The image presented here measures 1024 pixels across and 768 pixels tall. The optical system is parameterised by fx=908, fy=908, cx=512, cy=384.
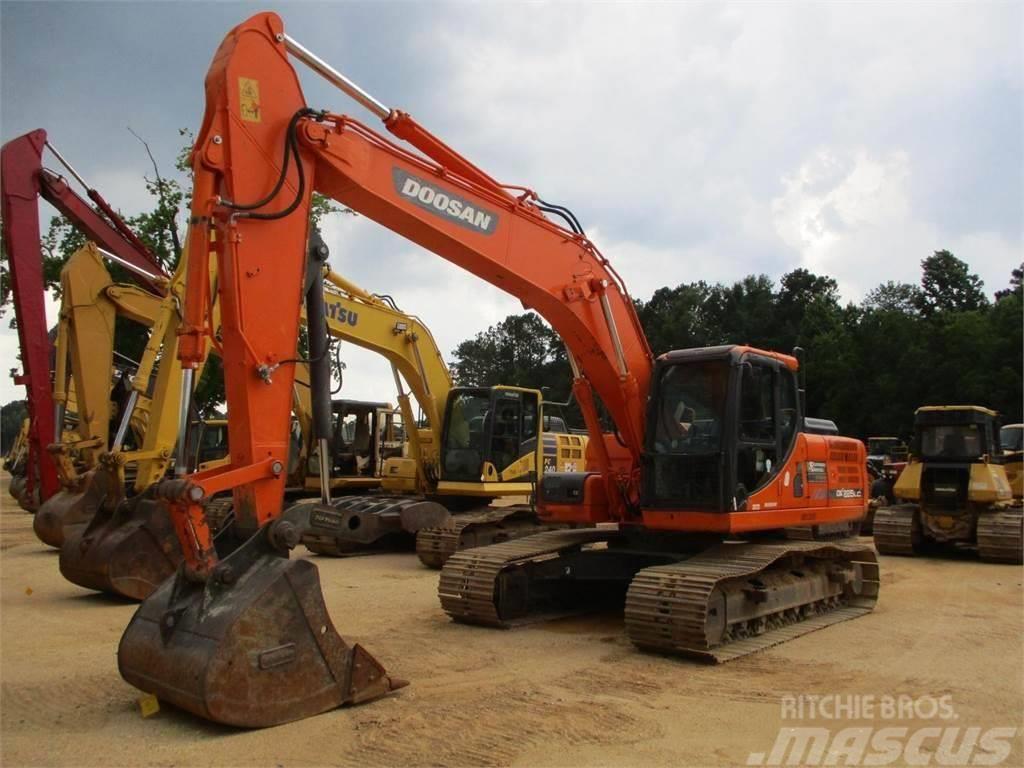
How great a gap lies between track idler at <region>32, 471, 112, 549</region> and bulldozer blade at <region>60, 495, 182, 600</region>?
92 cm

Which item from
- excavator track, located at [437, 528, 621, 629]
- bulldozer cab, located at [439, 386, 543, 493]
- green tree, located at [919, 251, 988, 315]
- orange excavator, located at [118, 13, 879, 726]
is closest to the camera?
orange excavator, located at [118, 13, 879, 726]

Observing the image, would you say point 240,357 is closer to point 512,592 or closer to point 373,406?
point 512,592

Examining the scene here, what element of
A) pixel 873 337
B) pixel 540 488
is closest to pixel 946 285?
pixel 873 337

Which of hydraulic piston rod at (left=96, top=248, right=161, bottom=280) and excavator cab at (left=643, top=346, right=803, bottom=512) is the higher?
hydraulic piston rod at (left=96, top=248, right=161, bottom=280)

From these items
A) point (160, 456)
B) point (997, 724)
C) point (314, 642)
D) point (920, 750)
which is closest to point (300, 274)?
point (314, 642)

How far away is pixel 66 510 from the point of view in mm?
11992

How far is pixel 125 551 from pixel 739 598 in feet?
20.6

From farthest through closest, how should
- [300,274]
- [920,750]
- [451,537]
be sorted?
[451,537], [300,274], [920,750]

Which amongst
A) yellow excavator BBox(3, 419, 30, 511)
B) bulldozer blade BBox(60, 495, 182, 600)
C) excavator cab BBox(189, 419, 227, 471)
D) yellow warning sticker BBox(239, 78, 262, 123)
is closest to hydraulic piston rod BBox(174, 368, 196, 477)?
yellow warning sticker BBox(239, 78, 262, 123)

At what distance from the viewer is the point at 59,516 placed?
12055 millimetres

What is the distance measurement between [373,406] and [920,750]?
39.7 ft

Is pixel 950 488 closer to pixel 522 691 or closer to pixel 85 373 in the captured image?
pixel 522 691

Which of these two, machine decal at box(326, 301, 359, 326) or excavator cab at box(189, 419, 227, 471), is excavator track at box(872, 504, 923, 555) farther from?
excavator cab at box(189, 419, 227, 471)

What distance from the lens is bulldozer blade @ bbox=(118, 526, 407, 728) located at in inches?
191
